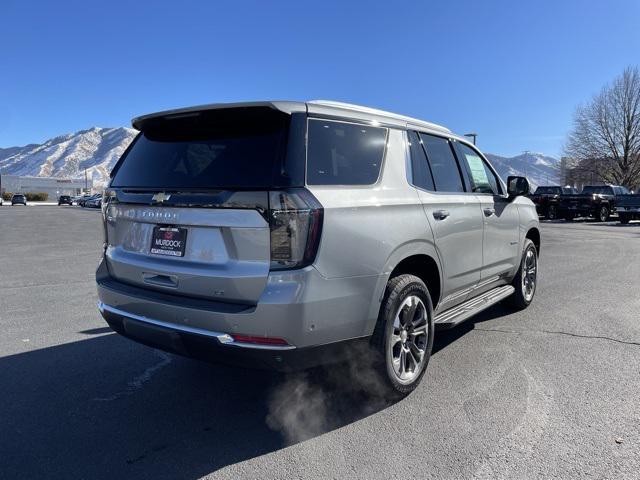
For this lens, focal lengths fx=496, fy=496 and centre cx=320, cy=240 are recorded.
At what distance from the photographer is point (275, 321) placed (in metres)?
2.70

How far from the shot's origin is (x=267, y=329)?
2717mm

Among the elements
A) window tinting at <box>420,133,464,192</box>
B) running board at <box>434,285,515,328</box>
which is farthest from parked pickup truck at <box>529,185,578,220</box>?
window tinting at <box>420,133,464,192</box>

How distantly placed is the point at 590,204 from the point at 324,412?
28.3 m

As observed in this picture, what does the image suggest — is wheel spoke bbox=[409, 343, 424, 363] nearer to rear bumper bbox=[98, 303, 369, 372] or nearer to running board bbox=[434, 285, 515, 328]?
running board bbox=[434, 285, 515, 328]

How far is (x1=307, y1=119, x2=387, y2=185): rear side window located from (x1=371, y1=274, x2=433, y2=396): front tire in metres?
0.77

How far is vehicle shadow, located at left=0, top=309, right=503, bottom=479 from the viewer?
2.77 metres

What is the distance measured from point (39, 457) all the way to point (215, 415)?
1.02m

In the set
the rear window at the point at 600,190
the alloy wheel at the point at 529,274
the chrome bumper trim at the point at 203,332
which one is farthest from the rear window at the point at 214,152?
the rear window at the point at 600,190

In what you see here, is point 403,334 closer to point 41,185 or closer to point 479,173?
point 479,173

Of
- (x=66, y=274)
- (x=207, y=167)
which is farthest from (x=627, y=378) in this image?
(x=66, y=274)

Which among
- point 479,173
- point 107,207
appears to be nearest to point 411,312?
point 479,173

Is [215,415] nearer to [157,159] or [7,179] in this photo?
[157,159]

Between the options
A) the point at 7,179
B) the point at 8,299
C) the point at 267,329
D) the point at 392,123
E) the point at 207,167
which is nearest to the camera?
the point at 267,329

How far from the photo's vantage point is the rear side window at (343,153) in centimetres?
299
